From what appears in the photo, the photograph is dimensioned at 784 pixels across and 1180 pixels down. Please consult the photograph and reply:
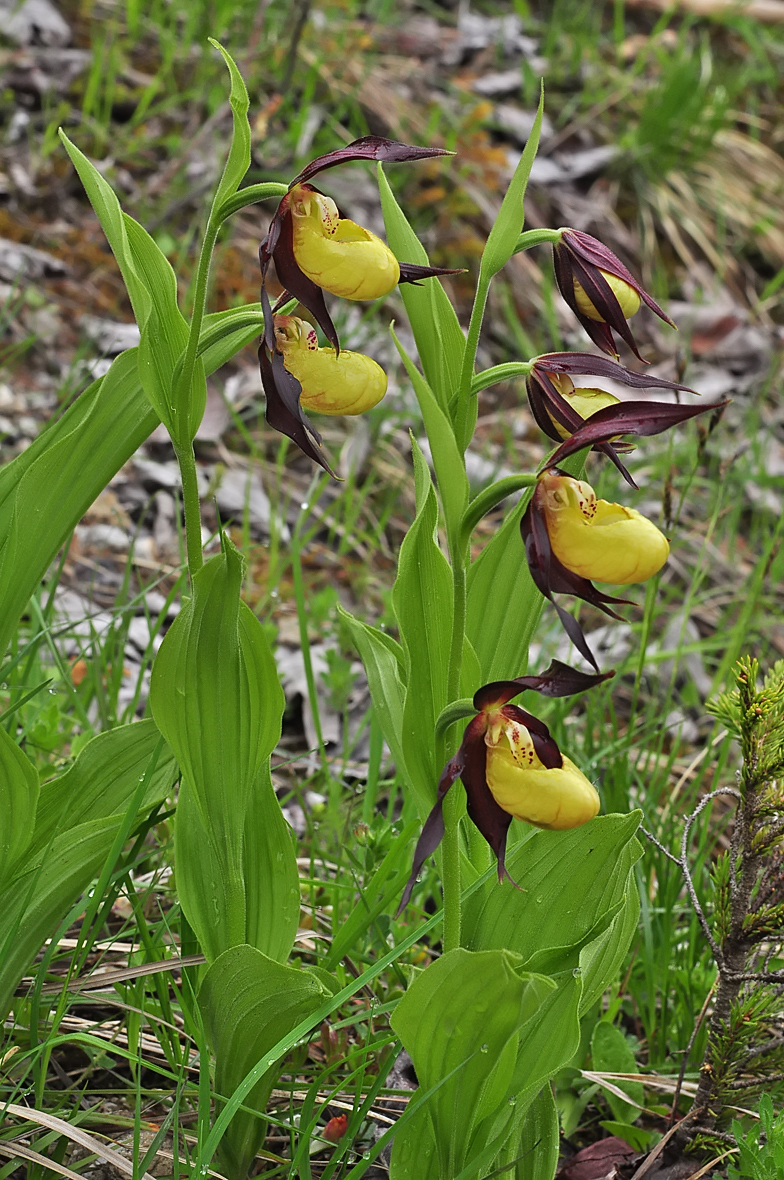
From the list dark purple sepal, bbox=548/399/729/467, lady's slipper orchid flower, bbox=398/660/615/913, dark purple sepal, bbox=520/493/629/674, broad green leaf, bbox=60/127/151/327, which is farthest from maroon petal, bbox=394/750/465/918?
broad green leaf, bbox=60/127/151/327

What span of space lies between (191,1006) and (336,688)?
658 mm

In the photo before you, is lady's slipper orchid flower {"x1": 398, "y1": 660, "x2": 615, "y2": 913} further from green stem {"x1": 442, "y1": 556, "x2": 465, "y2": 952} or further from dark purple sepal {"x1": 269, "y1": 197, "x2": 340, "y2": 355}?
dark purple sepal {"x1": 269, "y1": 197, "x2": 340, "y2": 355}

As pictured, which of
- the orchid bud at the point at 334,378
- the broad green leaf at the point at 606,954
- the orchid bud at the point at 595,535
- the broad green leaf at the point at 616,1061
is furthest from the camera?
the broad green leaf at the point at 616,1061

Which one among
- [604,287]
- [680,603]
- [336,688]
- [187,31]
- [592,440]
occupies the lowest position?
[680,603]

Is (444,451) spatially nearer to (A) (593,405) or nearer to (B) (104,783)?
(A) (593,405)

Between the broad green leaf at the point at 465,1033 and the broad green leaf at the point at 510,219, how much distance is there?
54 cm

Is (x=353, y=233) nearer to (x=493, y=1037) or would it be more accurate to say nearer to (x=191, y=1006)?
(x=493, y=1037)

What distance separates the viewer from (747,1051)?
3.32 feet

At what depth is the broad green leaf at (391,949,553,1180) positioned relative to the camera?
802 mm

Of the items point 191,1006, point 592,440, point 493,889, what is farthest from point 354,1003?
point 592,440

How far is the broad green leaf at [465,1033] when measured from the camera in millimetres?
802

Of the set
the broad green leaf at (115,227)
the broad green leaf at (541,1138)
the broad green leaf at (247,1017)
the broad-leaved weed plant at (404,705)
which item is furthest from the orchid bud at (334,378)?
the broad green leaf at (541,1138)

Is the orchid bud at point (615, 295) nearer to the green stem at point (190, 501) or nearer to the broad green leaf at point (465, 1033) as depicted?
the green stem at point (190, 501)

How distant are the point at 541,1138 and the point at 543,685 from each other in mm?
451
